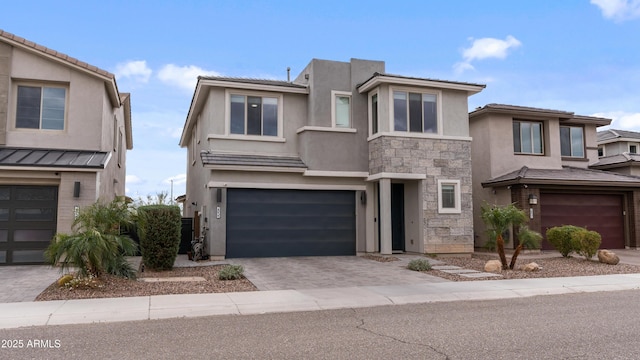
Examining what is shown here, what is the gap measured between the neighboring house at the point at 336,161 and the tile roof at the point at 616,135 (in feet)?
53.9

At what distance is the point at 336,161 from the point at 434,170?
3.54 meters

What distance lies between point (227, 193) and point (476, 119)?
1211cm

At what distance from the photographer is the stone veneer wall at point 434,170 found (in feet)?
55.3

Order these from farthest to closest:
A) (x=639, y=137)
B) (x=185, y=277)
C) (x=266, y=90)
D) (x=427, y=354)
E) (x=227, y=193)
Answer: (x=639, y=137) → (x=266, y=90) → (x=227, y=193) → (x=185, y=277) → (x=427, y=354)

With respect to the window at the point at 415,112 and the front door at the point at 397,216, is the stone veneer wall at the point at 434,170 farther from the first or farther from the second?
the front door at the point at 397,216

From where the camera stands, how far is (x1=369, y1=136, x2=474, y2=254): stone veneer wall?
16.8 meters

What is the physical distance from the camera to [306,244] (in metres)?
16.9

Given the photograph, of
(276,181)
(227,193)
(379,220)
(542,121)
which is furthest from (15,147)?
(542,121)

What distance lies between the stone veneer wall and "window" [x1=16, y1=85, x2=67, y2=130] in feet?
34.3

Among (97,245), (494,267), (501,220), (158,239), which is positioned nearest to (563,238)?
(501,220)

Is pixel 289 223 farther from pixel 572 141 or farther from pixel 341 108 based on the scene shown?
pixel 572 141

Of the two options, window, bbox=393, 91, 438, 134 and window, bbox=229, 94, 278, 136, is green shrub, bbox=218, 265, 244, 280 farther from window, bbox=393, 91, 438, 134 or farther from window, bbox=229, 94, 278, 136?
window, bbox=393, 91, 438, 134

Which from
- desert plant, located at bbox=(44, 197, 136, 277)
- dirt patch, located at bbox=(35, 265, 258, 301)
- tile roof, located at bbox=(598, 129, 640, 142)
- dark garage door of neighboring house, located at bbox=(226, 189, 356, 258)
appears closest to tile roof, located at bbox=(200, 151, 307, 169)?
dark garage door of neighboring house, located at bbox=(226, 189, 356, 258)

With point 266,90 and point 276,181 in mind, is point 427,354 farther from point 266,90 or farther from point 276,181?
point 266,90
